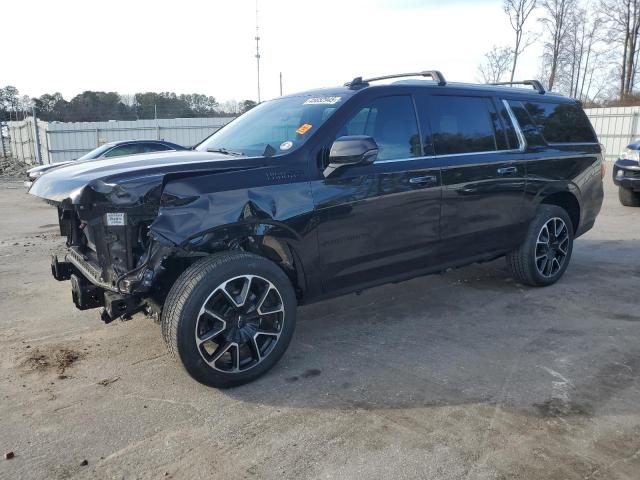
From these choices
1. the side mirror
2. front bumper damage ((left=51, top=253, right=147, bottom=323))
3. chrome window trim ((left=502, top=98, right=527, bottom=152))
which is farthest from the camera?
chrome window trim ((left=502, top=98, right=527, bottom=152))

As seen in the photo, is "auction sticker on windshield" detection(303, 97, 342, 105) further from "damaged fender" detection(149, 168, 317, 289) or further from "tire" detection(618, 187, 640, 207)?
"tire" detection(618, 187, 640, 207)

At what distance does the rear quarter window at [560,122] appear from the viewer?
536 cm

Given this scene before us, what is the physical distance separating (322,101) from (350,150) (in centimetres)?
75

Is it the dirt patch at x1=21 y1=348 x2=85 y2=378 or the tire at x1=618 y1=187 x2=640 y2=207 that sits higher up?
the tire at x1=618 y1=187 x2=640 y2=207

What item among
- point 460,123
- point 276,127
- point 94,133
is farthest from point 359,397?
point 94,133

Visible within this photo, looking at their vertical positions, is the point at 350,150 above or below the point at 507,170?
above

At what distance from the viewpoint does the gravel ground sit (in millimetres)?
2701

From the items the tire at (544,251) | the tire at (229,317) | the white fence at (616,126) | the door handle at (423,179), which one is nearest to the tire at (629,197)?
the tire at (544,251)

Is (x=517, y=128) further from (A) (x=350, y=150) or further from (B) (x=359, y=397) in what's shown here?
A: (B) (x=359, y=397)

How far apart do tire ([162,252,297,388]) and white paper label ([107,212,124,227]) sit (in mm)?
484

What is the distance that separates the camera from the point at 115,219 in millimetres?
3193

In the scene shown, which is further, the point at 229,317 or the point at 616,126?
the point at 616,126

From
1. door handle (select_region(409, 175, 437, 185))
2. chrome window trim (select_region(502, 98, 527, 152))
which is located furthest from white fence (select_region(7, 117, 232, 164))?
door handle (select_region(409, 175, 437, 185))

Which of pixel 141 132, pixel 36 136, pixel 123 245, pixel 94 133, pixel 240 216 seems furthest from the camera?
pixel 141 132
